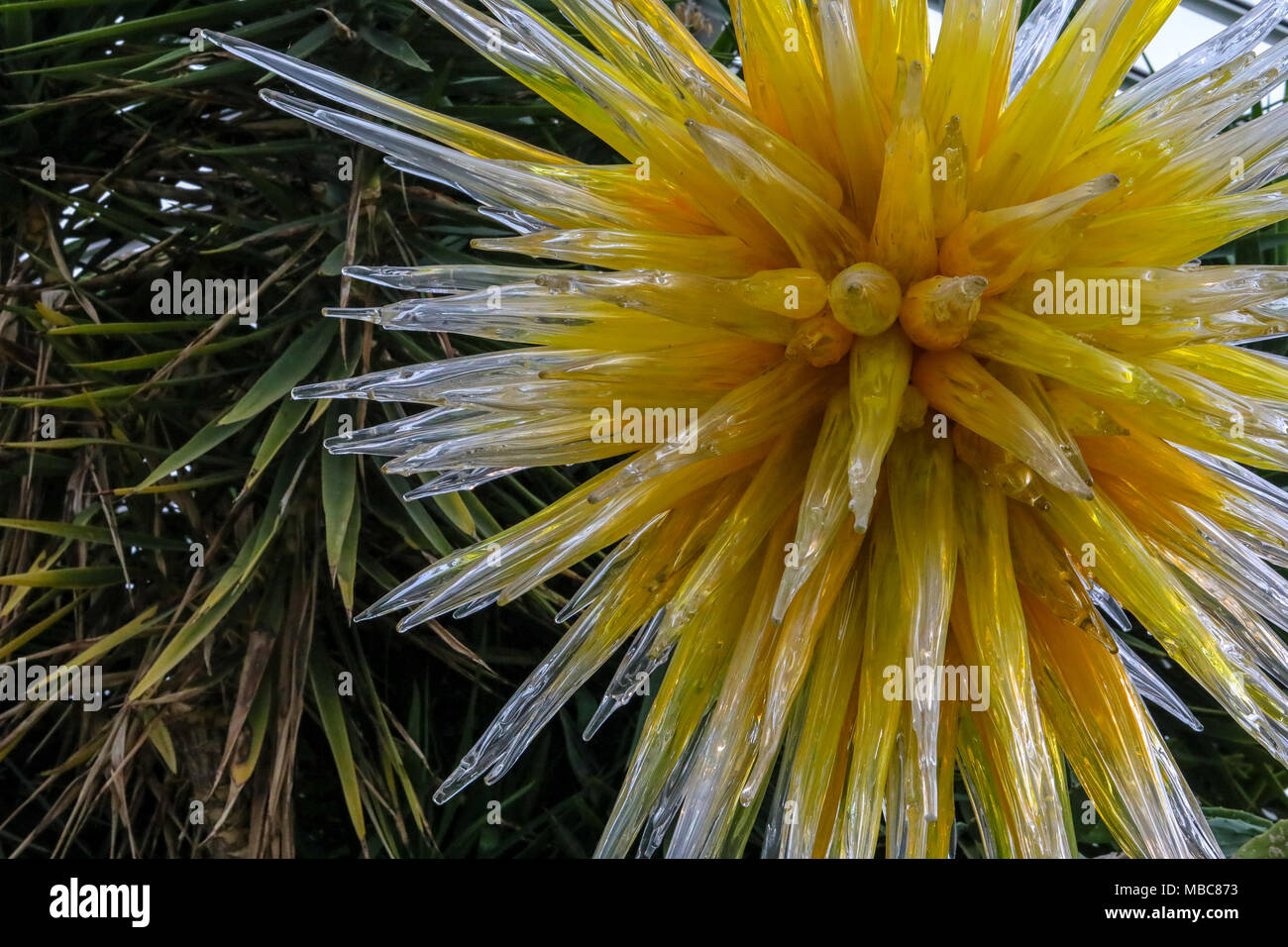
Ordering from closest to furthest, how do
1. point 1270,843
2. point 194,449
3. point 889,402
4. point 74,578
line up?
point 889,402, point 1270,843, point 194,449, point 74,578

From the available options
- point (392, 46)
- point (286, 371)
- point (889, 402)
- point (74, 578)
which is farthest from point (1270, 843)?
point (74, 578)

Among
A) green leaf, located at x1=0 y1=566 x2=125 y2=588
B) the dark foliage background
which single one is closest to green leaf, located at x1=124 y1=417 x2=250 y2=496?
the dark foliage background

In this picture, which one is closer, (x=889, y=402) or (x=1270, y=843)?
(x=889, y=402)

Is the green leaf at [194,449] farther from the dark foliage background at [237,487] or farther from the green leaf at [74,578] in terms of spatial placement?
the green leaf at [74,578]

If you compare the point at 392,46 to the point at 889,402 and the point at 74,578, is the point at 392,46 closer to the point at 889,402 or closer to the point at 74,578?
the point at 74,578

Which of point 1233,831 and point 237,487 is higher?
point 237,487
